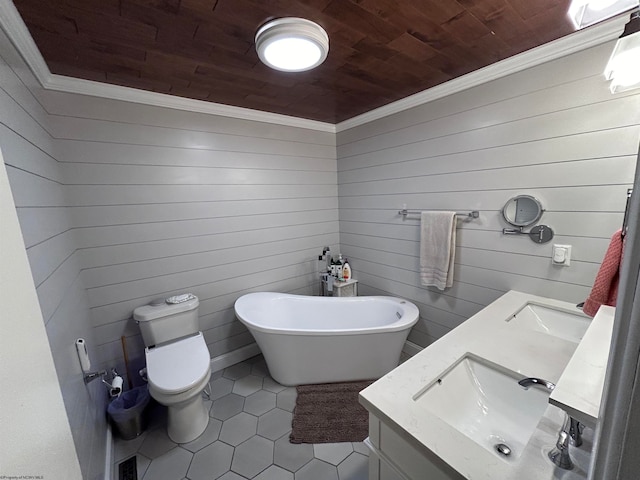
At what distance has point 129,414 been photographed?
1773mm

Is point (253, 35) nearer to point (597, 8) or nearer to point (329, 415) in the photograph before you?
point (597, 8)

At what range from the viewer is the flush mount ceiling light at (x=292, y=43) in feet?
4.15

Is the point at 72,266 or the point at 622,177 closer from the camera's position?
the point at 622,177

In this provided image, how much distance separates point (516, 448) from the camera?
3.19 feet

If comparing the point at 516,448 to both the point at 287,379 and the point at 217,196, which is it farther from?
the point at 217,196

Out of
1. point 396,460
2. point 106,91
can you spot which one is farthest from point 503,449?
point 106,91

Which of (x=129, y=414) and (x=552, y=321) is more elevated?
(x=552, y=321)

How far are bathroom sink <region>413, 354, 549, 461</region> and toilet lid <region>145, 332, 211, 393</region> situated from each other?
1427mm

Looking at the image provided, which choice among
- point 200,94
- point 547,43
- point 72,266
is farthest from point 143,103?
point 547,43

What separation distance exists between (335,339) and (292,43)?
1973 millimetres

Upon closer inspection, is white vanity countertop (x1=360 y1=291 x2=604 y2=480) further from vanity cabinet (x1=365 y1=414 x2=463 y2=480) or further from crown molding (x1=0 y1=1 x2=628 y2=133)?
crown molding (x1=0 y1=1 x2=628 y2=133)

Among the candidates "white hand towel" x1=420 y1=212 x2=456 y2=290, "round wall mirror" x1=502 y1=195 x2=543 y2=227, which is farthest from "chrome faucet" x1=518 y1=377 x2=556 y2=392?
"white hand towel" x1=420 y1=212 x2=456 y2=290

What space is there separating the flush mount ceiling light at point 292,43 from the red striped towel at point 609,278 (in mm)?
1666

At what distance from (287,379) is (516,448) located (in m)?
1.69
